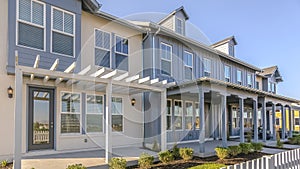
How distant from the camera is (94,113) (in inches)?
432

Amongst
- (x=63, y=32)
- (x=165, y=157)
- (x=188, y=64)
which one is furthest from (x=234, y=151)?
(x=63, y=32)

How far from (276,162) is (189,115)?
435 inches

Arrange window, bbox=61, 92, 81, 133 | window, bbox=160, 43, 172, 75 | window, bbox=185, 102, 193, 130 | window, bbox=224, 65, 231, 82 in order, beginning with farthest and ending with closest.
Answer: window, bbox=224, 65, 231, 82 < window, bbox=185, 102, 193, 130 < window, bbox=160, 43, 172, 75 < window, bbox=61, 92, 81, 133

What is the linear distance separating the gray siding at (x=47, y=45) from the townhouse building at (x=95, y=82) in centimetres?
3

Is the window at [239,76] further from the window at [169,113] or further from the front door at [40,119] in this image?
the front door at [40,119]

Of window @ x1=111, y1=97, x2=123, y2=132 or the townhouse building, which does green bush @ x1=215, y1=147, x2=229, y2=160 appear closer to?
the townhouse building

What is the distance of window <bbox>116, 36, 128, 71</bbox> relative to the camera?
11.8 m

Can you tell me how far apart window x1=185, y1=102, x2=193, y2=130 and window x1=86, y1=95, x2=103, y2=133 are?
233 inches

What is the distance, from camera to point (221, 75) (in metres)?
17.3

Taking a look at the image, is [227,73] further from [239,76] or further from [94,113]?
[94,113]

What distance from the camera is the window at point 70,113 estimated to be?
9805mm

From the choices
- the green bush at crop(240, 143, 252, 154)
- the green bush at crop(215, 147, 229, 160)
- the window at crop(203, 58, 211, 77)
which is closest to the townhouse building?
the window at crop(203, 58, 211, 77)

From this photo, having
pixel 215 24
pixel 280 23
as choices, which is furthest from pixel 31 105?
pixel 215 24

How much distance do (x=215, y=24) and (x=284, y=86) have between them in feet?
Answer: 50.5
